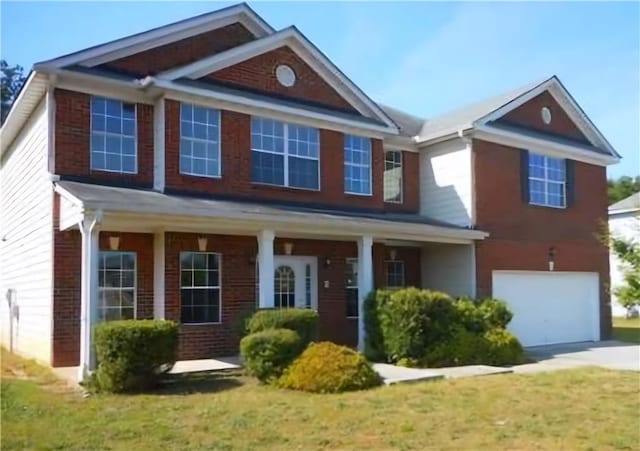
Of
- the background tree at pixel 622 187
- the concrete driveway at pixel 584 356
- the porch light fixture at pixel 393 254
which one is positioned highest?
the background tree at pixel 622 187

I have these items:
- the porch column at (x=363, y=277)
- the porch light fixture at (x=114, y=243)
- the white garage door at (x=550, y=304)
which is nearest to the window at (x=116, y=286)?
the porch light fixture at (x=114, y=243)

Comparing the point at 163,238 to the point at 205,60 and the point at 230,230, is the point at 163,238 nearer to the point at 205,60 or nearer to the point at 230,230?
the point at 230,230

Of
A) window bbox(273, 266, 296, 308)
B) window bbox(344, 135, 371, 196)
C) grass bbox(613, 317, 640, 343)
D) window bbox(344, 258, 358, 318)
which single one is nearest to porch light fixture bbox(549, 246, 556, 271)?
grass bbox(613, 317, 640, 343)

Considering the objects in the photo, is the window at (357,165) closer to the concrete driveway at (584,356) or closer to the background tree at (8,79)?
the concrete driveway at (584,356)

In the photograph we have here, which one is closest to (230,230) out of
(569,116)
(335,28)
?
(335,28)

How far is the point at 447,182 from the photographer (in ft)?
64.2

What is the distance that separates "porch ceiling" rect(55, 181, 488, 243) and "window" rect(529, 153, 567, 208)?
5300mm

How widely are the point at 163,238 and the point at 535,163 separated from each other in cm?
1218

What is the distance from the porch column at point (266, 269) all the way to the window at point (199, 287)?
171 cm

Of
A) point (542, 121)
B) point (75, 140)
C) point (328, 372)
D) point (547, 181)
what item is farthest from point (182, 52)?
point (547, 181)

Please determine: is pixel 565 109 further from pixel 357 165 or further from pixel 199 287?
pixel 199 287

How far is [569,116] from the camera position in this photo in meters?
21.9

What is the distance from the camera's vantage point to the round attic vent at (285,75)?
53.9ft

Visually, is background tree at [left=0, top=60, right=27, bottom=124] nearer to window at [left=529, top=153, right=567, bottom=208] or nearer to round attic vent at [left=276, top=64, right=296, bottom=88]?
round attic vent at [left=276, top=64, right=296, bottom=88]
